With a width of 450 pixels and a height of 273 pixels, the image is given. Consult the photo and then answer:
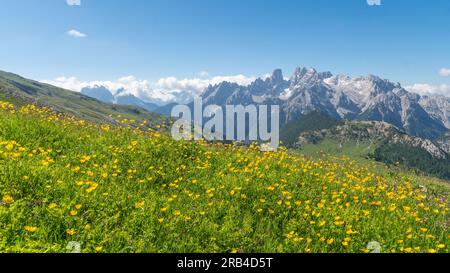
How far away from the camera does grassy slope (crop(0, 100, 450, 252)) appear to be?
6.92m

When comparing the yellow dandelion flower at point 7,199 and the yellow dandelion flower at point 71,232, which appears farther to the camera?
the yellow dandelion flower at point 7,199

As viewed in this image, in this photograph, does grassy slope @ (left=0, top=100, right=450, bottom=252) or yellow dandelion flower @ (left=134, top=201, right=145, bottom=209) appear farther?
yellow dandelion flower @ (left=134, top=201, right=145, bottom=209)

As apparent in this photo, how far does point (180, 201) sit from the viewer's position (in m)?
8.94

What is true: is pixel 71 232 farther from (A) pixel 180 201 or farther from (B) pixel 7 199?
(A) pixel 180 201

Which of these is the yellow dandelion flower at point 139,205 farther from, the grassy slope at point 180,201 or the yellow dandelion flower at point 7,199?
the yellow dandelion flower at point 7,199

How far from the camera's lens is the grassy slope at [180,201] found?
22.7ft

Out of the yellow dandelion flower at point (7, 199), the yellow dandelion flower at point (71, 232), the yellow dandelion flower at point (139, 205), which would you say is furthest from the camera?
the yellow dandelion flower at point (139, 205)

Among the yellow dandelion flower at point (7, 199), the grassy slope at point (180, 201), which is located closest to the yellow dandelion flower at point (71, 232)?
the grassy slope at point (180, 201)

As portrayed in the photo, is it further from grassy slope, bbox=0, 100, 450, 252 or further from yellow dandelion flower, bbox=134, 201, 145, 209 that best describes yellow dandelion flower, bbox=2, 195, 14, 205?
yellow dandelion flower, bbox=134, 201, 145, 209

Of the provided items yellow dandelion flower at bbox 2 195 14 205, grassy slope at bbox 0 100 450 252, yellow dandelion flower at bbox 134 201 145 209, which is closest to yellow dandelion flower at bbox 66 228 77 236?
grassy slope at bbox 0 100 450 252

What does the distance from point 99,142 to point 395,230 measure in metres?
9.04
